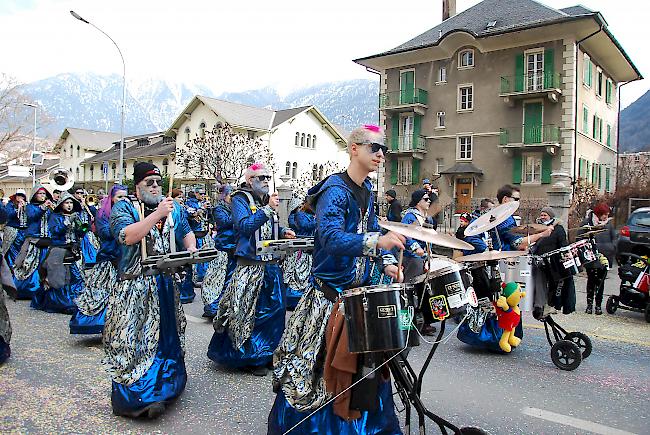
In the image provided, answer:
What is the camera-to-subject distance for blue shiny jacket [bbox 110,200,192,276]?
14.7ft

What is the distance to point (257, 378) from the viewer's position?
5.64m

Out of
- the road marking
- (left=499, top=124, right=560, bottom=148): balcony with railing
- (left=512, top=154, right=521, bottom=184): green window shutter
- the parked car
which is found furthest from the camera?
(left=512, top=154, right=521, bottom=184): green window shutter

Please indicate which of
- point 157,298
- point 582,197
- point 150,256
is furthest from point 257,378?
point 582,197

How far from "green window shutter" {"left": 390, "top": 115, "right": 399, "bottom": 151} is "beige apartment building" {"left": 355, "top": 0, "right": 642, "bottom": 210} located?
0.22ft

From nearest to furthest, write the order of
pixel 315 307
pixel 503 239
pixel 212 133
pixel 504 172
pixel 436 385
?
pixel 315 307
pixel 436 385
pixel 503 239
pixel 504 172
pixel 212 133

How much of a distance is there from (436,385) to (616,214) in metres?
23.9

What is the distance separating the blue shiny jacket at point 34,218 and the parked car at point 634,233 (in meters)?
10.3

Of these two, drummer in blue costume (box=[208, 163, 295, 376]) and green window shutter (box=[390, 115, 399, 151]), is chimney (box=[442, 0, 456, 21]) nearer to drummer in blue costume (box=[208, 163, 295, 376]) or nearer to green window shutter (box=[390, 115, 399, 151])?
green window shutter (box=[390, 115, 399, 151])

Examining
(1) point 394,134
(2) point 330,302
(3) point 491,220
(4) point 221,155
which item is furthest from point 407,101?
(2) point 330,302

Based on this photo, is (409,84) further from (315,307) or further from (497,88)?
(315,307)

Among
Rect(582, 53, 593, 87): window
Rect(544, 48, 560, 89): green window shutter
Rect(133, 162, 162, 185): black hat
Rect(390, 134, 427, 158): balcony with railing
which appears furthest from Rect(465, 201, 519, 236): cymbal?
Rect(390, 134, 427, 158): balcony with railing

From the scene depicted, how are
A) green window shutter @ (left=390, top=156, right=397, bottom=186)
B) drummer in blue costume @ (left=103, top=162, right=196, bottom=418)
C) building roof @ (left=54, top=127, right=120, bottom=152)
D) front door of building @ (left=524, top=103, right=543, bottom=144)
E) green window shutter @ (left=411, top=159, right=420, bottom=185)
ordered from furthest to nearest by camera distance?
building roof @ (left=54, top=127, right=120, bottom=152)
green window shutter @ (left=390, top=156, right=397, bottom=186)
green window shutter @ (left=411, top=159, right=420, bottom=185)
front door of building @ (left=524, top=103, right=543, bottom=144)
drummer in blue costume @ (left=103, top=162, right=196, bottom=418)

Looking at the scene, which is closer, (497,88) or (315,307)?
(315,307)

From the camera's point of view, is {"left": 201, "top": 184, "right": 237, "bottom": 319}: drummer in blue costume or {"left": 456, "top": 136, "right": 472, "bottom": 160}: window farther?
{"left": 456, "top": 136, "right": 472, "bottom": 160}: window
